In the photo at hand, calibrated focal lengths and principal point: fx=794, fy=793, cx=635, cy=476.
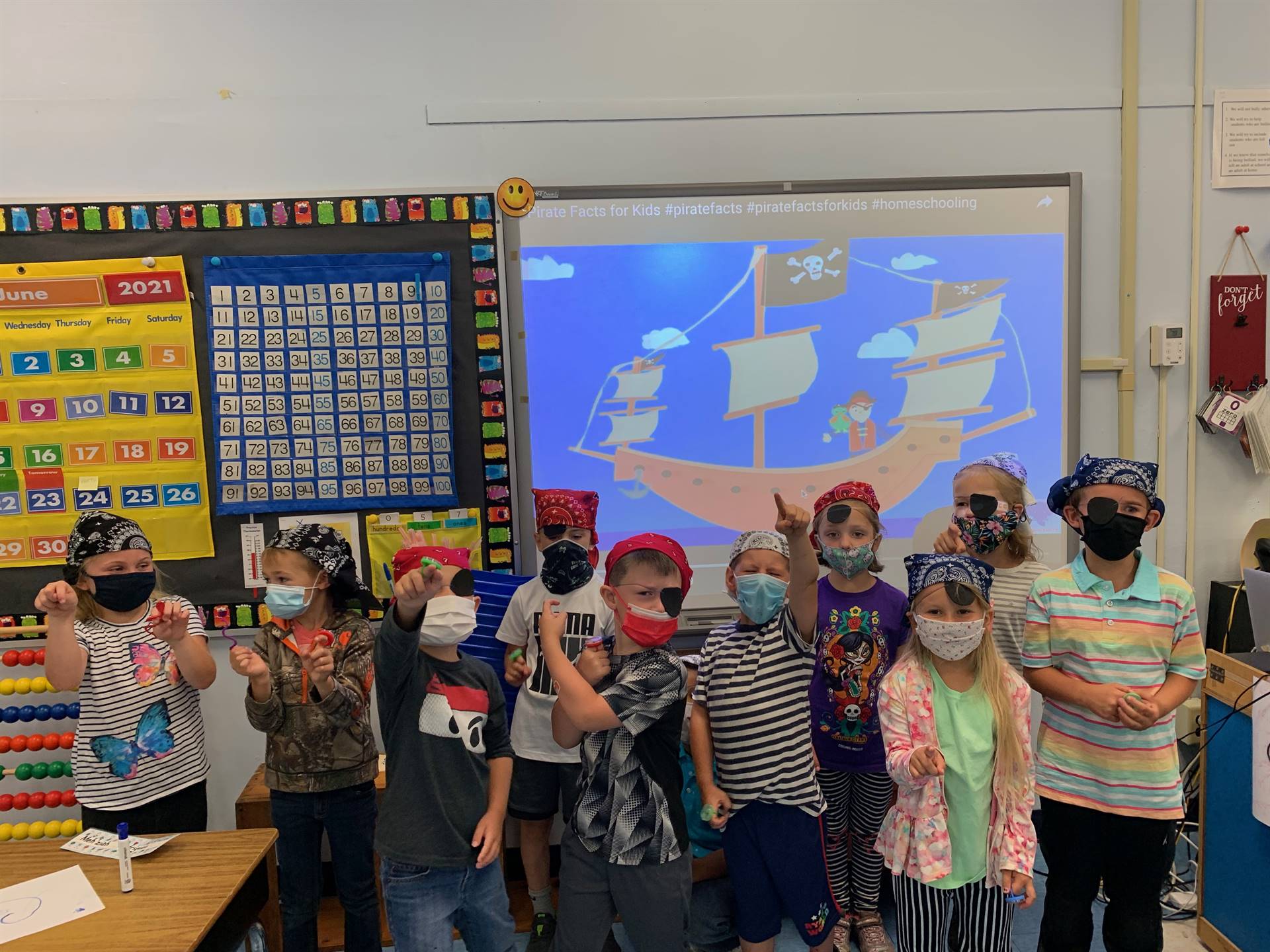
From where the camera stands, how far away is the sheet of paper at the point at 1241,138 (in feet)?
9.84

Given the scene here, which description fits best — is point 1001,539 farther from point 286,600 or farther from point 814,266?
point 286,600

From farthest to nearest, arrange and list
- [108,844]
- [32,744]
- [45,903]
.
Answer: [32,744] < [108,844] < [45,903]

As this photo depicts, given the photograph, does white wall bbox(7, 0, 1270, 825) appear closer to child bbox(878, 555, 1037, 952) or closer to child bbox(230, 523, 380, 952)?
child bbox(230, 523, 380, 952)

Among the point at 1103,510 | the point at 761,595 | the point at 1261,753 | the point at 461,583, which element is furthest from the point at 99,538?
the point at 1261,753

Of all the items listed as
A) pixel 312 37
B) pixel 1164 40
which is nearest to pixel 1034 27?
pixel 1164 40

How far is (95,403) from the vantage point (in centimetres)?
281

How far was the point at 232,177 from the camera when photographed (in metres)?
2.84

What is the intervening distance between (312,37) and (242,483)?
1.61 m

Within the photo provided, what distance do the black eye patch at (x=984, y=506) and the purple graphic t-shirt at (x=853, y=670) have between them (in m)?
0.35

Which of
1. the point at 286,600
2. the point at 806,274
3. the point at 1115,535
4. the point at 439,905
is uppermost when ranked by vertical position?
the point at 806,274

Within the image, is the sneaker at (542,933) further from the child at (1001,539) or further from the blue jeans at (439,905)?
the child at (1001,539)

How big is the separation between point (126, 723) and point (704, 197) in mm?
2472

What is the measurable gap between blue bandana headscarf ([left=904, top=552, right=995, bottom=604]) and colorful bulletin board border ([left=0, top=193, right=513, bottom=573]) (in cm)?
150

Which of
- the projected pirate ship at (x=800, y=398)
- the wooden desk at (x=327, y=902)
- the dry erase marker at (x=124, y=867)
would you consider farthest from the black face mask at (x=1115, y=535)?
the dry erase marker at (x=124, y=867)
